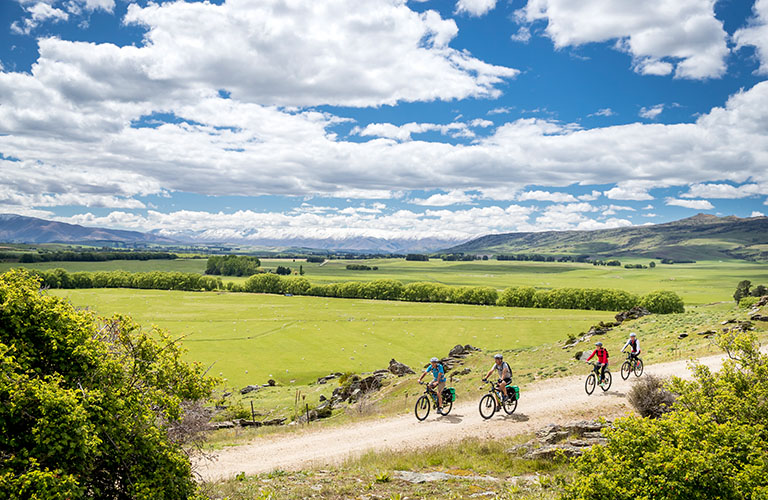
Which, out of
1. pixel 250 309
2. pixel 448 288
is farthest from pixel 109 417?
pixel 448 288

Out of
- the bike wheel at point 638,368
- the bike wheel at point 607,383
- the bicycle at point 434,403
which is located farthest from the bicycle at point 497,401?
the bike wheel at point 638,368

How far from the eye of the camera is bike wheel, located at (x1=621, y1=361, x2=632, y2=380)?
3017 cm

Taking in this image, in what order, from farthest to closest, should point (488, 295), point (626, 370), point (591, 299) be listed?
point (488, 295), point (591, 299), point (626, 370)

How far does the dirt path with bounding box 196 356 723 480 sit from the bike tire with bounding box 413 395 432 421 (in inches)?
13.7

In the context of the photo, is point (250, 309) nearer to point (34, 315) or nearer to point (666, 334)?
point (666, 334)

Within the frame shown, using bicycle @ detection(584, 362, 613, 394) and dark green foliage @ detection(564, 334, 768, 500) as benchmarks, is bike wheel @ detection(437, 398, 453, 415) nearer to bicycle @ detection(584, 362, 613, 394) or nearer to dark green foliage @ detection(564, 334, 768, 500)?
bicycle @ detection(584, 362, 613, 394)

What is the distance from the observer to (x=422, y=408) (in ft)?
86.0

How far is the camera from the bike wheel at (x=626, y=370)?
99.0 ft

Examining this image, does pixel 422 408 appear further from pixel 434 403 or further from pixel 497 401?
pixel 497 401

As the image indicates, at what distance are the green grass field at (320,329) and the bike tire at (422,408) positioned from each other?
4919 centimetres

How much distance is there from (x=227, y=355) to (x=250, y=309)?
59.8m

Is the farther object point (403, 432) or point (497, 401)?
point (497, 401)

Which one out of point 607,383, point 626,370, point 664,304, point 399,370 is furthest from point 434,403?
point 664,304

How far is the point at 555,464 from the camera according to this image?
703 inches
